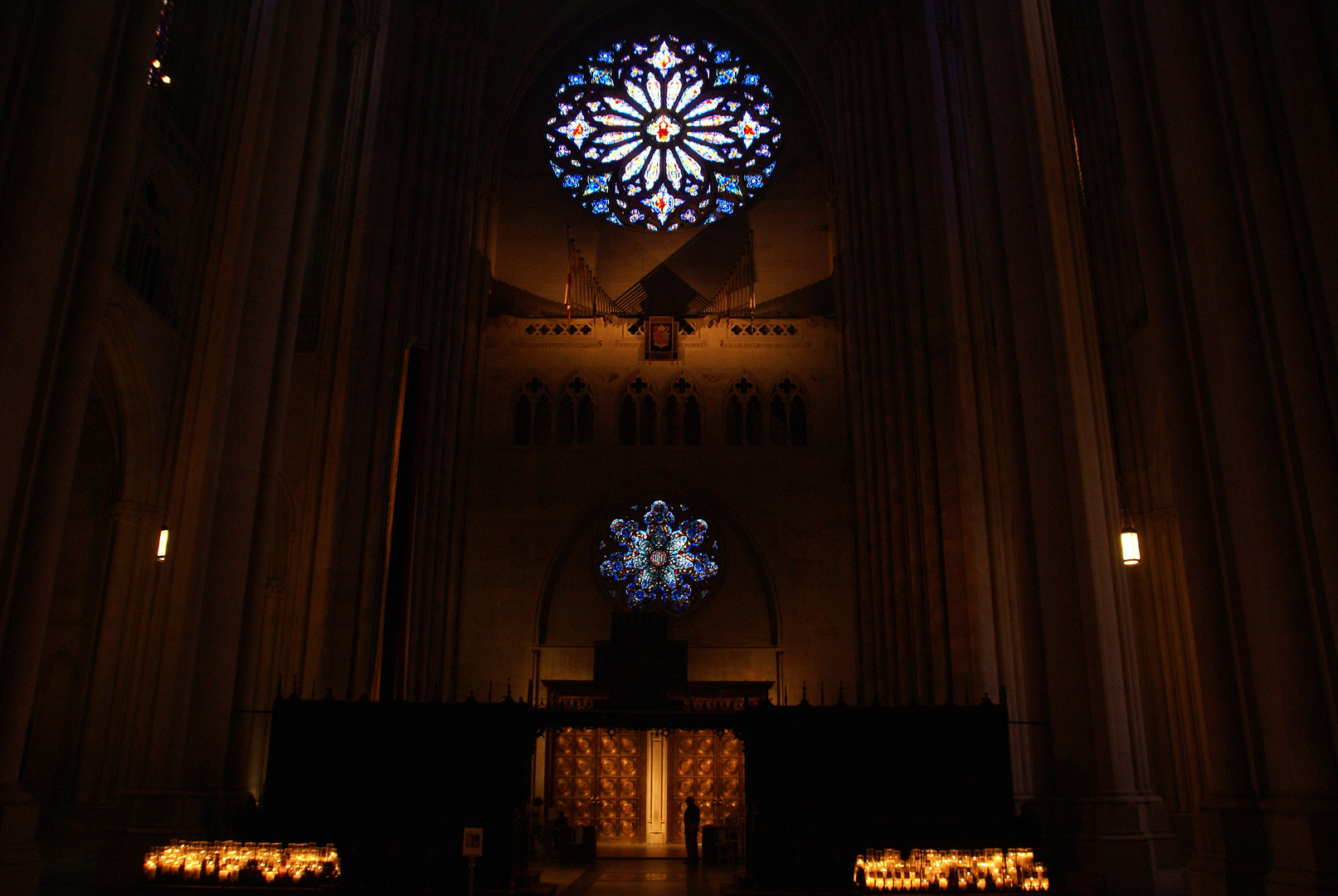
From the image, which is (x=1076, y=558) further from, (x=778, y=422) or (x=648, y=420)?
(x=648, y=420)

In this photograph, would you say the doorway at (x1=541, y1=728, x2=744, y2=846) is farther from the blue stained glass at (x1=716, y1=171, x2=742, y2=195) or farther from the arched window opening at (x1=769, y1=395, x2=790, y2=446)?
the blue stained glass at (x1=716, y1=171, x2=742, y2=195)

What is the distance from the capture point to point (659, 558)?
860 inches

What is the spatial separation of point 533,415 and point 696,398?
12.0 feet

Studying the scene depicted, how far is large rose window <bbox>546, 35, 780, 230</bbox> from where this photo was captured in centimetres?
2488

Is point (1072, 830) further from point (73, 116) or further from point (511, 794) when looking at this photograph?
point (73, 116)

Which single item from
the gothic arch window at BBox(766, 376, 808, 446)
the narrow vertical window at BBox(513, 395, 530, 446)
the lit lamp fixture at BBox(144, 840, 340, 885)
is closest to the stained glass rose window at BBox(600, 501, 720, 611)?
the gothic arch window at BBox(766, 376, 808, 446)

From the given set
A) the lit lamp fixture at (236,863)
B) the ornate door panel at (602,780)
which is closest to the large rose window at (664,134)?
the ornate door panel at (602,780)

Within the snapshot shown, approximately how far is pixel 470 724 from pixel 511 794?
2.65 ft

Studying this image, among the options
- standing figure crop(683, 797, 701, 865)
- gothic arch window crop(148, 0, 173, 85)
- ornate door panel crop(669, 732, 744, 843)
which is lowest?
standing figure crop(683, 797, 701, 865)

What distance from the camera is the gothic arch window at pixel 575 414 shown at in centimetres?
2245

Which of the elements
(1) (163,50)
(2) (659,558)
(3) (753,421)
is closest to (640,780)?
(2) (659,558)

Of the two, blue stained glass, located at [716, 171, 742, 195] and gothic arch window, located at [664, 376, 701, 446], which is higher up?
blue stained glass, located at [716, 171, 742, 195]

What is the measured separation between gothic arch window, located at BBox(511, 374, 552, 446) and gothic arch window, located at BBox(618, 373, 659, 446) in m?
1.60

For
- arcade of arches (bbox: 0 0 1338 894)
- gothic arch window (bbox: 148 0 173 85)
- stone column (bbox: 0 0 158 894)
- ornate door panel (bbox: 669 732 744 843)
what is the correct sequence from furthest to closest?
ornate door panel (bbox: 669 732 744 843), gothic arch window (bbox: 148 0 173 85), arcade of arches (bbox: 0 0 1338 894), stone column (bbox: 0 0 158 894)
